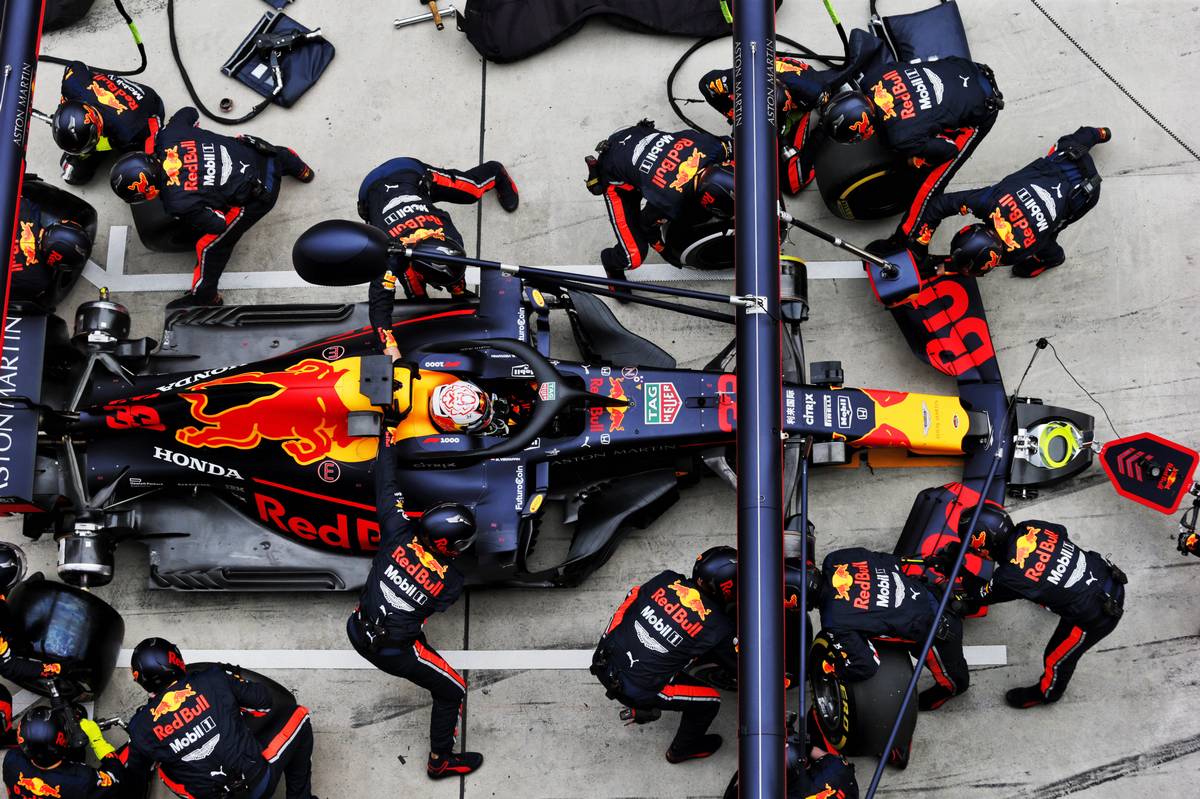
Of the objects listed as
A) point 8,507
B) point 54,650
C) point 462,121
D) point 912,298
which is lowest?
point 54,650

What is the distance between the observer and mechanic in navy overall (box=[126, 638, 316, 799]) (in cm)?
626

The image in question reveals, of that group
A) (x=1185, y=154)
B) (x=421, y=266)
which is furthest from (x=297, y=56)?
(x=1185, y=154)

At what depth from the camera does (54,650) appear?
6953mm

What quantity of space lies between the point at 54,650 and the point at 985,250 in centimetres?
601

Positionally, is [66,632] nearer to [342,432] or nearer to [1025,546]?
[342,432]

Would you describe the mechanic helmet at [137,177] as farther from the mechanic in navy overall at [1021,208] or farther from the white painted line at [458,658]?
the mechanic in navy overall at [1021,208]

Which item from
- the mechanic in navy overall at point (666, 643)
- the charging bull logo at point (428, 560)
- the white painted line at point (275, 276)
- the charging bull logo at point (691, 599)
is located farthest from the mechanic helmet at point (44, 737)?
the charging bull logo at point (691, 599)

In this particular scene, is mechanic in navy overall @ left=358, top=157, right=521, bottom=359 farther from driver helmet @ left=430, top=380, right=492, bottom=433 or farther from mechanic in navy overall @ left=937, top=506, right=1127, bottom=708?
mechanic in navy overall @ left=937, top=506, right=1127, bottom=708

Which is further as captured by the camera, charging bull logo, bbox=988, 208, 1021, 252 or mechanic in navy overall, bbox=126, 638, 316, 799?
charging bull logo, bbox=988, 208, 1021, 252

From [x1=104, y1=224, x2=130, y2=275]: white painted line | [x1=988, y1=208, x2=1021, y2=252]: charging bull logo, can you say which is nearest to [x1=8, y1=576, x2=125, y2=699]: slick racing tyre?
[x1=104, y1=224, x2=130, y2=275]: white painted line

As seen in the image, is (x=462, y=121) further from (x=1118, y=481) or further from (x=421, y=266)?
(x=1118, y=481)

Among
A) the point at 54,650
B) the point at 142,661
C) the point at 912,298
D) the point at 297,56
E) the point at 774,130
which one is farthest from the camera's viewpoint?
the point at 297,56

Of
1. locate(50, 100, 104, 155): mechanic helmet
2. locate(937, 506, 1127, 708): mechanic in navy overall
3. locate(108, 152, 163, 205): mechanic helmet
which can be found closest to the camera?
locate(937, 506, 1127, 708): mechanic in navy overall

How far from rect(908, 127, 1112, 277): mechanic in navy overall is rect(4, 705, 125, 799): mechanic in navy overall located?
579cm
